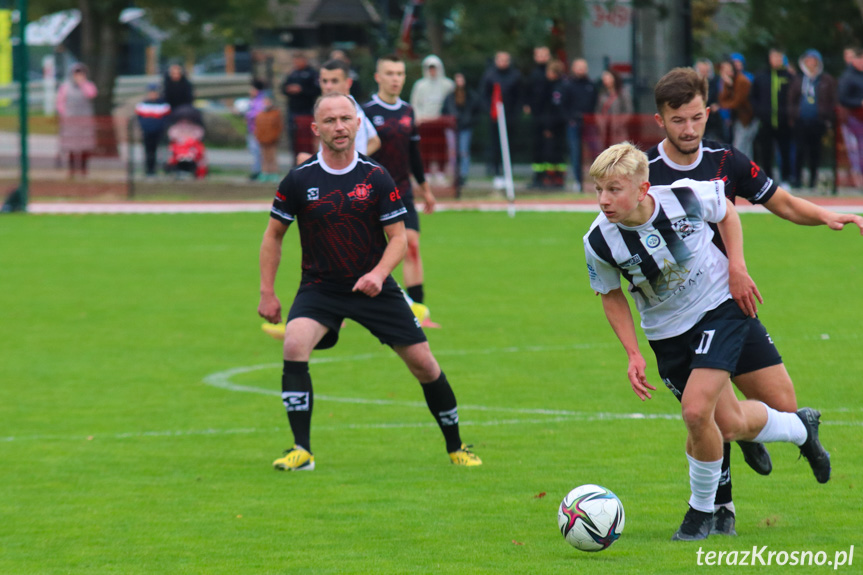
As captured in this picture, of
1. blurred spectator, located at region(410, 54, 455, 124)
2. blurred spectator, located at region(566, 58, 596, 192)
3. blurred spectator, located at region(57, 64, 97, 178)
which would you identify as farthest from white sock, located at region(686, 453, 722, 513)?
blurred spectator, located at region(57, 64, 97, 178)

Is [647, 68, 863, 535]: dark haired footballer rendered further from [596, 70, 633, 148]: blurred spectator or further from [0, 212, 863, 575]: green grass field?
[596, 70, 633, 148]: blurred spectator

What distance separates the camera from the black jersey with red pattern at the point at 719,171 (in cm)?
575

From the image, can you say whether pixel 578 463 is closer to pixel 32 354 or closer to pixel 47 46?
pixel 32 354

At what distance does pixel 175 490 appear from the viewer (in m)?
6.57

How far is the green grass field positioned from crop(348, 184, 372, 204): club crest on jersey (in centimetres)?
140

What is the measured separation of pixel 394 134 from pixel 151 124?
607 inches

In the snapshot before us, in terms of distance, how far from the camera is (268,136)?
25516mm

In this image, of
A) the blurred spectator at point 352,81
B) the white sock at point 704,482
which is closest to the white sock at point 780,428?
the white sock at point 704,482

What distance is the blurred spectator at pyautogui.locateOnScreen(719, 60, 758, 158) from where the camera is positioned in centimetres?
2184

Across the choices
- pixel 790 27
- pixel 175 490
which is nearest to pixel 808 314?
pixel 175 490

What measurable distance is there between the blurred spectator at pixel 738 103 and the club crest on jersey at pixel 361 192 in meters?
15.8

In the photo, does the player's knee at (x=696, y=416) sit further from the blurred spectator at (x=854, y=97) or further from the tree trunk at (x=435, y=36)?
the tree trunk at (x=435, y=36)

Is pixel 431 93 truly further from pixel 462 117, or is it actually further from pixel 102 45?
pixel 102 45

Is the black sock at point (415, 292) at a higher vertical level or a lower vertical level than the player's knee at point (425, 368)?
lower
